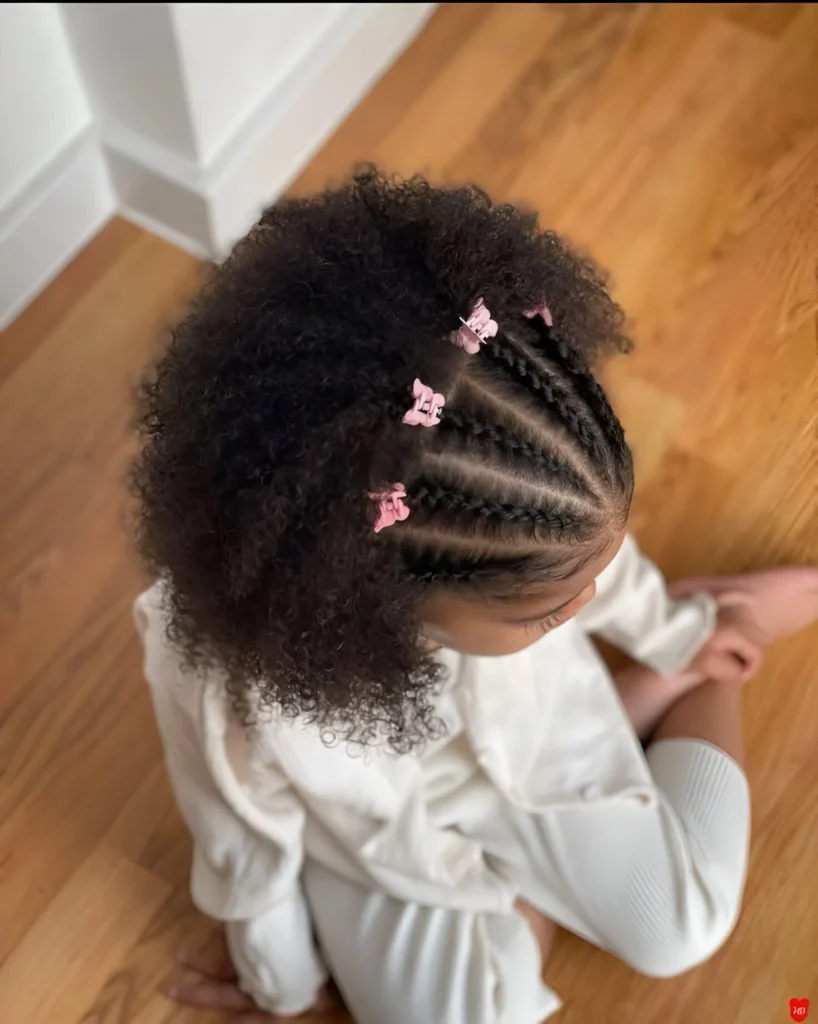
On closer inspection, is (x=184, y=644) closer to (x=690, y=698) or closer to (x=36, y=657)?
(x=36, y=657)

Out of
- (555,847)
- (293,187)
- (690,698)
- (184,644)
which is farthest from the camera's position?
(293,187)

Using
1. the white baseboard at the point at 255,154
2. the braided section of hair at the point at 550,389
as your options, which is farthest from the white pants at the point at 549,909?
the white baseboard at the point at 255,154

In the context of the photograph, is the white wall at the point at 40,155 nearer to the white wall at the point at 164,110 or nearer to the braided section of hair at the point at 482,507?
the white wall at the point at 164,110

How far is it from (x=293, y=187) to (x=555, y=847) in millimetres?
763

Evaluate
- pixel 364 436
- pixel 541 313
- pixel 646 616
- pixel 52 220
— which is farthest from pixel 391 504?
pixel 52 220

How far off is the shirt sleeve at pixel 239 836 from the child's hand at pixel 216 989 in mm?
13

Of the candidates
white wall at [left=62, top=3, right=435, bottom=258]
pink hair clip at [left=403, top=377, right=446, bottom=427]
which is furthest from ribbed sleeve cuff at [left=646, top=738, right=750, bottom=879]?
white wall at [left=62, top=3, right=435, bottom=258]

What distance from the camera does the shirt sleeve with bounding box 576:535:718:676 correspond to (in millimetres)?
859

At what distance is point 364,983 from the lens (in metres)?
0.75

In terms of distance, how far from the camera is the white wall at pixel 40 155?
2.91 ft

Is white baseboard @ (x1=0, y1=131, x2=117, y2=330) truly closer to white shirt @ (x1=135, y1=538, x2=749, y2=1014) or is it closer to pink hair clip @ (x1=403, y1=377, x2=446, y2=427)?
white shirt @ (x1=135, y1=538, x2=749, y2=1014)

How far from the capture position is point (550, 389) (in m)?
0.52

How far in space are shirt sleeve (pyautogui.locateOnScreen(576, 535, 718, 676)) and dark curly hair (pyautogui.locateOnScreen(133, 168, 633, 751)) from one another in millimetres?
293

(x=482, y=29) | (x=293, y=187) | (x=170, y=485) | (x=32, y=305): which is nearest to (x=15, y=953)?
(x=170, y=485)
